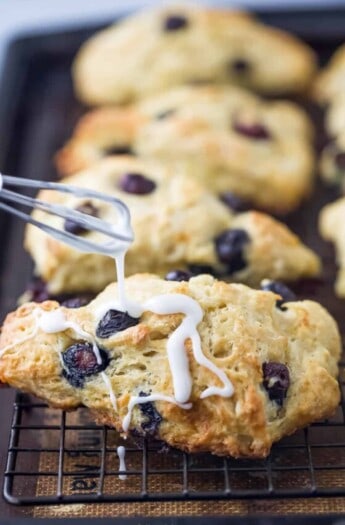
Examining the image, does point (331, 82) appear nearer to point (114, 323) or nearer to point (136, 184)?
point (136, 184)

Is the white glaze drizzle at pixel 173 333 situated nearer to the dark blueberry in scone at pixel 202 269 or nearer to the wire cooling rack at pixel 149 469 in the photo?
the wire cooling rack at pixel 149 469

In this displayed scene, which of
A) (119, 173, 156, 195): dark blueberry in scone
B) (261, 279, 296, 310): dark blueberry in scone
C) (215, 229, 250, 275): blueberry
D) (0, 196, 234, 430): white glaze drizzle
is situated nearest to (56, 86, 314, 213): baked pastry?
(119, 173, 156, 195): dark blueberry in scone

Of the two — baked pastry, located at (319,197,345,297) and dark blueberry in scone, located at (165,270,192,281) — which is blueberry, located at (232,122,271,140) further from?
dark blueberry in scone, located at (165,270,192,281)

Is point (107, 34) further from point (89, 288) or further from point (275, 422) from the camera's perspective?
point (275, 422)

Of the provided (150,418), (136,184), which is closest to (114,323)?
(150,418)

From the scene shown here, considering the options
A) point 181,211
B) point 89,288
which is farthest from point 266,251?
point 89,288

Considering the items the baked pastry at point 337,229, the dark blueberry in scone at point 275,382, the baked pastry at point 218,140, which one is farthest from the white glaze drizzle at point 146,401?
the baked pastry at point 218,140
